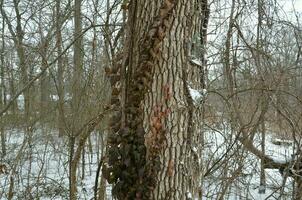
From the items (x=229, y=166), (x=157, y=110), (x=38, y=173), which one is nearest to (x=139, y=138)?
(x=157, y=110)

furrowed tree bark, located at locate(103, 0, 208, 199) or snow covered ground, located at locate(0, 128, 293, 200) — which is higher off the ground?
furrowed tree bark, located at locate(103, 0, 208, 199)

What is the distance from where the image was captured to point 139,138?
1966mm

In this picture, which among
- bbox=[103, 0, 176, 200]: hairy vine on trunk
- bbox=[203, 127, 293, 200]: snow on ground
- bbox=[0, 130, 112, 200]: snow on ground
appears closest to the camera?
bbox=[103, 0, 176, 200]: hairy vine on trunk

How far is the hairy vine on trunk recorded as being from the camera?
195cm

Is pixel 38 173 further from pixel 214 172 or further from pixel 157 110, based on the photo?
pixel 157 110

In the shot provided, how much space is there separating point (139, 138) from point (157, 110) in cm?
17

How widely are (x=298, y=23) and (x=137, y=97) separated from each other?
13.4 ft

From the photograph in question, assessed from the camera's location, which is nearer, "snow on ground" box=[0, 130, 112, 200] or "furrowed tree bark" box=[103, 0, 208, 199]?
"furrowed tree bark" box=[103, 0, 208, 199]

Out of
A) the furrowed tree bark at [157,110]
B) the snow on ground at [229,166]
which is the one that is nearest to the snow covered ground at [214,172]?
the snow on ground at [229,166]

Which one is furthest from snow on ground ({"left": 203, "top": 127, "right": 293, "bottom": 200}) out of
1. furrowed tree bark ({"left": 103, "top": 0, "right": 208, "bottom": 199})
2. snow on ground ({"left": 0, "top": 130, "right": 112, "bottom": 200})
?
furrowed tree bark ({"left": 103, "top": 0, "right": 208, "bottom": 199})

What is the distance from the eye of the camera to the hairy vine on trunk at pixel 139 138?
195cm

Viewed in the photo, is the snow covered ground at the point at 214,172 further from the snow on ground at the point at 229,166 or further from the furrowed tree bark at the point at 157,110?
the furrowed tree bark at the point at 157,110

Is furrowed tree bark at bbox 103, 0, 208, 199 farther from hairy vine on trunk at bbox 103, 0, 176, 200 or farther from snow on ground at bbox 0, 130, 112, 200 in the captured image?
snow on ground at bbox 0, 130, 112, 200

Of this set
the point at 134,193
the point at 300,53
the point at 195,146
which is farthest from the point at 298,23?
the point at 134,193
